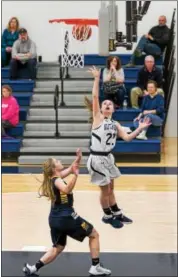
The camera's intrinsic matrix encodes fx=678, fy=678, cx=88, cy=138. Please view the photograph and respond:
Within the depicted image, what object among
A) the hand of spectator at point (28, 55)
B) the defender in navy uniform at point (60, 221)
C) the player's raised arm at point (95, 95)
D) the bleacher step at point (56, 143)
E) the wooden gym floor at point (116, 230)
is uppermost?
the hand of spectator at point (28, 55)

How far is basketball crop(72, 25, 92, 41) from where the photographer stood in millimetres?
13727

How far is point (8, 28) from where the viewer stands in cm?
1563

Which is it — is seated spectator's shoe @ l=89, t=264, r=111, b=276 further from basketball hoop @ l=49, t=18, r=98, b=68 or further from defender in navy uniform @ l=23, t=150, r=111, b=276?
basketball hoop @ l=49, t=18, r=98, b=68

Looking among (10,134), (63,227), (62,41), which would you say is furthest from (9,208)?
(62,41)

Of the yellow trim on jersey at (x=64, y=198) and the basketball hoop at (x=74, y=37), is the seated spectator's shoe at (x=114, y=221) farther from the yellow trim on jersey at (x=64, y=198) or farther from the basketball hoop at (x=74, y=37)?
the basketball hoop at (x=74, y=37)

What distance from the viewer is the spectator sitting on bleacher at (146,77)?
45.3ft

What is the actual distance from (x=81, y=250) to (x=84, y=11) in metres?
9.68

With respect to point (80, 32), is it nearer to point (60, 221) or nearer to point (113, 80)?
point (113, 80)

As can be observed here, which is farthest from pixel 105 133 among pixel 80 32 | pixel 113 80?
pixel 80 32

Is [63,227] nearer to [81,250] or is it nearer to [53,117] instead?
[81,250]

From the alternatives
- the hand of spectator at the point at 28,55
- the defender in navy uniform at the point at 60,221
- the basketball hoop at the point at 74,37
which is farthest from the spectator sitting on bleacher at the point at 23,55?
the defender in navy uniform at the point at 60,221

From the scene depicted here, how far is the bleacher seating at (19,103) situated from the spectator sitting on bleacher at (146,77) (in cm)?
235

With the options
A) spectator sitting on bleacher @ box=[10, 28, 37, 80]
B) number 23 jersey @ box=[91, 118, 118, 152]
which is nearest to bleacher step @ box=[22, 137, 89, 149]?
spectator sitting on bleacher @ box=[10, 28, 37, 80]

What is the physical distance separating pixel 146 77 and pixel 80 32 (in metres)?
1.65
